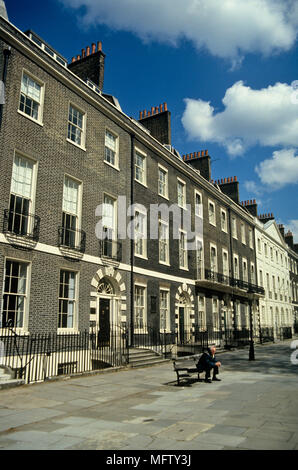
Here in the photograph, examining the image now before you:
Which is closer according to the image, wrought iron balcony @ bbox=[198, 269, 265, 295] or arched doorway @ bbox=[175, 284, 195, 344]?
arched doorway @ bbox=[175, 284, 195, 344]

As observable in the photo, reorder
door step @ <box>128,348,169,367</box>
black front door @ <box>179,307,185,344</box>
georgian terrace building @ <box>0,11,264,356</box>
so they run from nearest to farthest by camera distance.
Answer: georgian terrace building @ <box>0,11,264,356</box> < door step @ <box>128,348,169,367</box> < black front door @ <box>179,307,185,344</box>

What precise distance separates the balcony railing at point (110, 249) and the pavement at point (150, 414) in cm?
599

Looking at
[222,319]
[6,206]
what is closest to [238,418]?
[6,206]

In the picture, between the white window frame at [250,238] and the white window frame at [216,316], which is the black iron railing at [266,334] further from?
the white window frame at [250,238]

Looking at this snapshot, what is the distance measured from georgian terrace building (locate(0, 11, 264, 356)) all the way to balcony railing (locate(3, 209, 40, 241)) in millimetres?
36

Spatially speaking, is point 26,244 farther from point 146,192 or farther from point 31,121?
point 146,192

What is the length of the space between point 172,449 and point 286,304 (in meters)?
47.2

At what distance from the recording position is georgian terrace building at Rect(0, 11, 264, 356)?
45.7 ft

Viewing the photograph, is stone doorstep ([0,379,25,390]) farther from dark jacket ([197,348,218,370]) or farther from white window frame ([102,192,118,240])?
white window frame ([102,192,118,240])

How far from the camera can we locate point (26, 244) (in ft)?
45.1

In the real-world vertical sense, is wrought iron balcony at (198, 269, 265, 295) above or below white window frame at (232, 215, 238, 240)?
below

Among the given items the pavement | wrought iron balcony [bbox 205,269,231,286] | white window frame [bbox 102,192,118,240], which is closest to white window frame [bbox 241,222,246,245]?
wrought iron balcony [bbox 205,269,231,286]

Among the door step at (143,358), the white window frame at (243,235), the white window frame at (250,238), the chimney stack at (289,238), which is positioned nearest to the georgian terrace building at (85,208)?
the door step at (143,358)

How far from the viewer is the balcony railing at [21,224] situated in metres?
13.2
